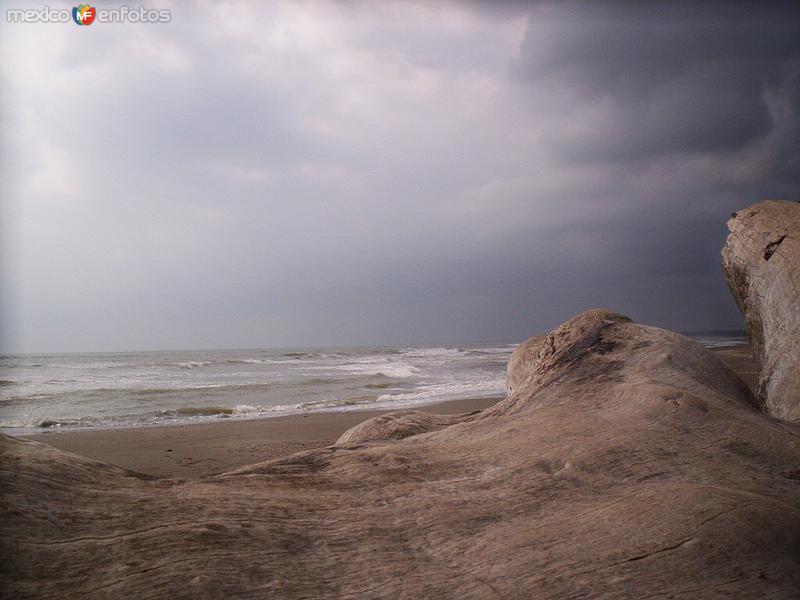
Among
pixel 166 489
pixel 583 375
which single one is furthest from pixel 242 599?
pixel 583 375

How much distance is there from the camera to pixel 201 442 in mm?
8945

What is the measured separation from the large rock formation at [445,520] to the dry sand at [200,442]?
204 inches

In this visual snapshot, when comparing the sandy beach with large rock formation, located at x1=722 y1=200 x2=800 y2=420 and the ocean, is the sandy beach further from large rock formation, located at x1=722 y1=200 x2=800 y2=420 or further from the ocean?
large rock formation, located at x1=722 y1=200 x2=800 y2=420

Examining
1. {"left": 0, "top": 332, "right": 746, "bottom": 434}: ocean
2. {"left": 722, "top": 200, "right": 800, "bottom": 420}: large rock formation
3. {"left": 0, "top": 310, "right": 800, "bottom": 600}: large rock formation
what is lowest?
{"left": 0, "top": 332, "right": 746, "bottom": 434}: ocean

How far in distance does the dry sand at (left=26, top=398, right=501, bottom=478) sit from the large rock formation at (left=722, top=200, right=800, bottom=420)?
664 centimetres

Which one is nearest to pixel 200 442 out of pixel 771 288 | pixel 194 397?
pixel 194 397

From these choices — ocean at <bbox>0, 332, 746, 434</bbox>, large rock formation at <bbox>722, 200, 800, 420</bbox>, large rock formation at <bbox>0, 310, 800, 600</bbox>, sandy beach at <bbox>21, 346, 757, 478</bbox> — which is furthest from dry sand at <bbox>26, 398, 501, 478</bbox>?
large rock formation at <bbox>722, 200, 800, 420</bbox>

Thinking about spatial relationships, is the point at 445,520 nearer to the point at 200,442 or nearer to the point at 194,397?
the point at 200,442

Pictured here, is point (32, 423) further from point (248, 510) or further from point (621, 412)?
point (621, 412)

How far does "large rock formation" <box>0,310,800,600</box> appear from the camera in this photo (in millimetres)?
1628

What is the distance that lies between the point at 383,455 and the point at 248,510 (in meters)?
0.85

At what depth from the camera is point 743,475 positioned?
7.86ft

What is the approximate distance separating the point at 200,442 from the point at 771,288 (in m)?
9.03

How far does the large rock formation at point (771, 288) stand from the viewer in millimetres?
4605
